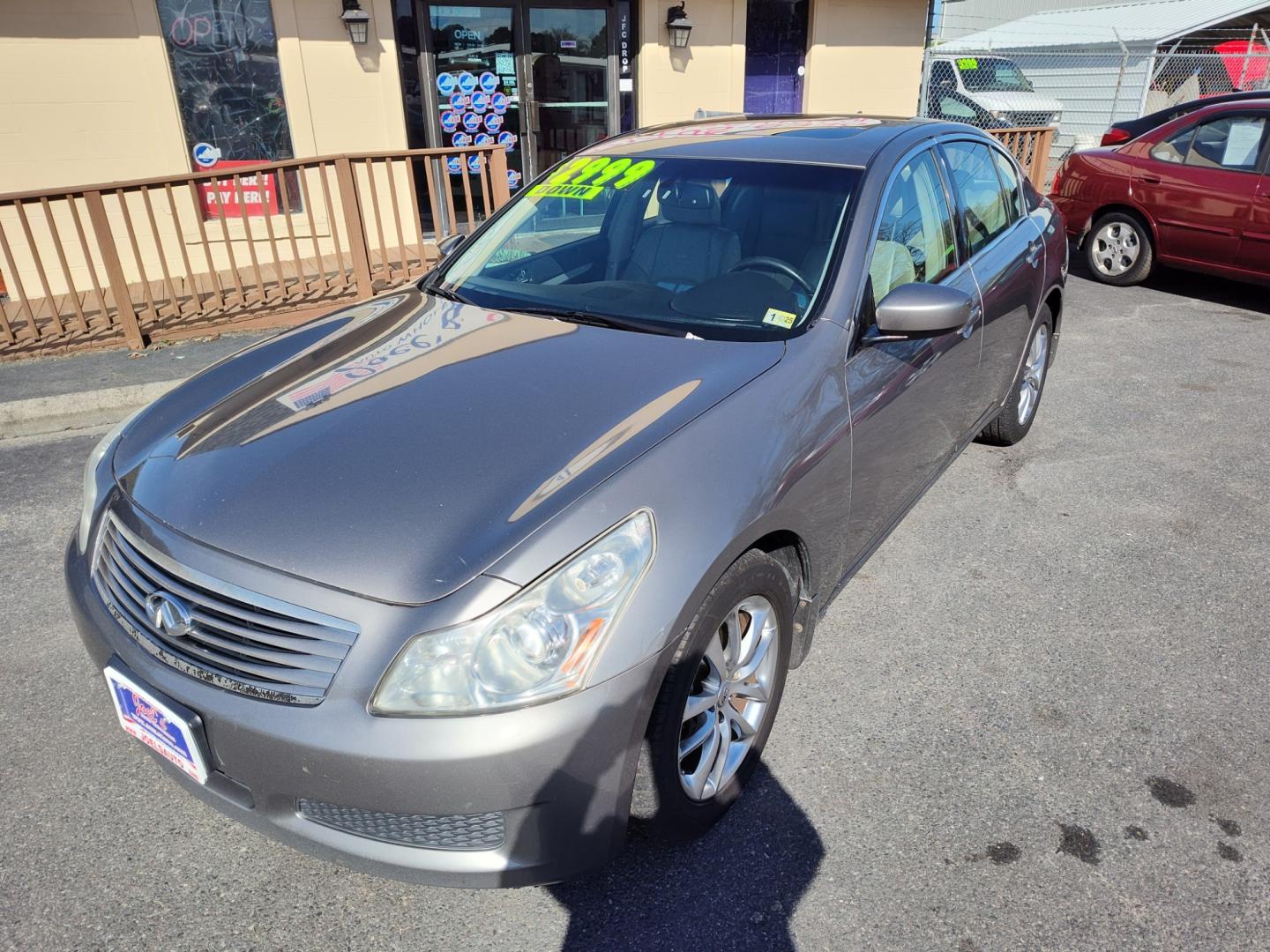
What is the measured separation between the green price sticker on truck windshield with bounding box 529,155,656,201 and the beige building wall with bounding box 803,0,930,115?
7.94 m

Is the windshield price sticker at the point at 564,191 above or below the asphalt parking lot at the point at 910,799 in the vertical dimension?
above

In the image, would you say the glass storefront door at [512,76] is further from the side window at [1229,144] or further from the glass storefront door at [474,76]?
the side window at [1229,144]

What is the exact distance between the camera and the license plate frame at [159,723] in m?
1.93

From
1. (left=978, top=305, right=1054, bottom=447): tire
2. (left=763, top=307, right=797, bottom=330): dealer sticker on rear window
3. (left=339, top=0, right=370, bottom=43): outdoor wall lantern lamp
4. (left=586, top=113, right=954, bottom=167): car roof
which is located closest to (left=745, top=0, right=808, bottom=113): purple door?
(left=339, top=0, right=370, bottom=43): outdoor wall lantern lamp

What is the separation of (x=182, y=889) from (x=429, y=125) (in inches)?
320

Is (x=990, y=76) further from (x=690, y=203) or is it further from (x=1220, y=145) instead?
(x=690, y=203)

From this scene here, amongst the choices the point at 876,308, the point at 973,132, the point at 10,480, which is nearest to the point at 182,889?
the point at 876,308

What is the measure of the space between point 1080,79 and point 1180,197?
14444 mm

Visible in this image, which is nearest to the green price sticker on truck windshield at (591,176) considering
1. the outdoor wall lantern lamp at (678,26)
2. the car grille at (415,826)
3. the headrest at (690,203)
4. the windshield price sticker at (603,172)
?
the windshield price sticker at (603,172)

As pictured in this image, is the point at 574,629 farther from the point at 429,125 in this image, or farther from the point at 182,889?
the point at 429,125

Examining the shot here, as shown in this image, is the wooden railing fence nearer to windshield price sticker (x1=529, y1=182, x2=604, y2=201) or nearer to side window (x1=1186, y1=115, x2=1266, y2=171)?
windshield price sticker (x1=529, y1=182, x2=604, y2=201)

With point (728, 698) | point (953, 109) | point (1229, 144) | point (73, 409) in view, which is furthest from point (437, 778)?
point (953, 109)

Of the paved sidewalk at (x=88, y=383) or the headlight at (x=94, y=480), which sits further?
the paved sidewalk at (x=88, y=383)

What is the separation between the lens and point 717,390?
2332mm
